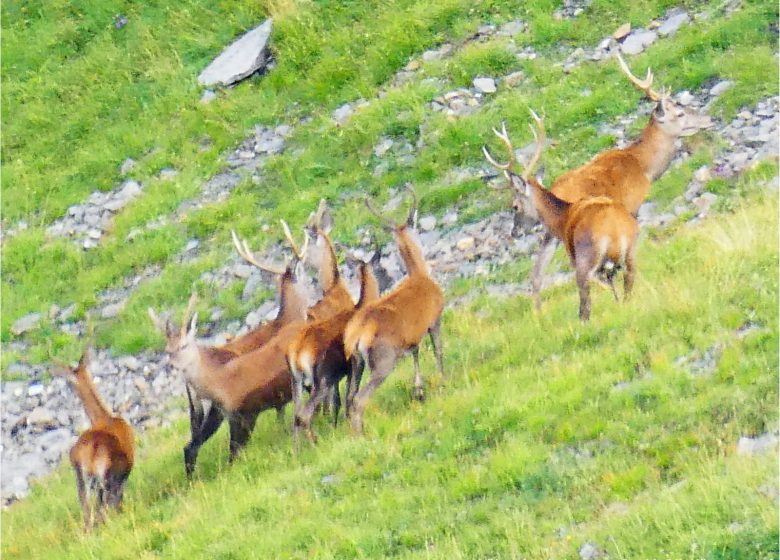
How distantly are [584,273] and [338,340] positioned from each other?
202cm

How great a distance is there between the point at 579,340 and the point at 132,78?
36.0 feet

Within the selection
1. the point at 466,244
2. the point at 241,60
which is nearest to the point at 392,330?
the point at 466,244

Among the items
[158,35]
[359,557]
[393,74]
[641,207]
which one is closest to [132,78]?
[158,35]

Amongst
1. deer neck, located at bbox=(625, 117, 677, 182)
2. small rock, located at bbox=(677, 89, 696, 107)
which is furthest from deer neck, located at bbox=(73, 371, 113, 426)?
small rock, located at bbox=(677, 89, 696, 107)

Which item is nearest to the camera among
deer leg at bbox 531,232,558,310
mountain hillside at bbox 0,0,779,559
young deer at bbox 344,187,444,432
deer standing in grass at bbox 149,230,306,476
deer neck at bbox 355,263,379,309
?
mountain hillside at bbox 0,0,779,559

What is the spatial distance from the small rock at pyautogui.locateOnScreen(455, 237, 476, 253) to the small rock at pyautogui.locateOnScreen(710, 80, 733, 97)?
10.2ft

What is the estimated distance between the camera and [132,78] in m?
19.2

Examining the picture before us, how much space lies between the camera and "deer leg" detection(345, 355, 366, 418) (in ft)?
34.1

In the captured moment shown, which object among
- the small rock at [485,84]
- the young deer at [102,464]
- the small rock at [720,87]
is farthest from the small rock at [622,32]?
the young deer at [102,464]

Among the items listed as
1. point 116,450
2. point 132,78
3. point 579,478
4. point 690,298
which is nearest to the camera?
point 579,478

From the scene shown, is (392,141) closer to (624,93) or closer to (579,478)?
(624,93)

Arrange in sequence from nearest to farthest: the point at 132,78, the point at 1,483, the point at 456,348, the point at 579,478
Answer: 1. the point at 579,478
2. the point at 456,348
3. the point at 1,483
4. the point at 132,78

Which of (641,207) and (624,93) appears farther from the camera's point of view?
(624,93)

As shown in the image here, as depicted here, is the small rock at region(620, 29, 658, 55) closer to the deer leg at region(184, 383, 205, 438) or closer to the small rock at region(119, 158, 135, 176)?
the small rock at region(119, 158, 135, 176)
